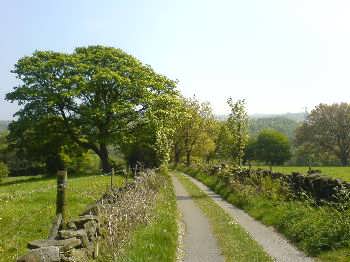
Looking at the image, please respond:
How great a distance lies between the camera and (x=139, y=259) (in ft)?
37.0

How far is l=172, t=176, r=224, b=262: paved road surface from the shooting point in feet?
45.5

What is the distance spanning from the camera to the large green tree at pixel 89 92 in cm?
4844

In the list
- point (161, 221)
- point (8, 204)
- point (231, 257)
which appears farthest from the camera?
point (8, 204)

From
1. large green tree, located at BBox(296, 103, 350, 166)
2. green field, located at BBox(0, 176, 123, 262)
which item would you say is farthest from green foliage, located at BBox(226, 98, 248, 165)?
large green tree, located at BBox(296, 103, 350, 166)

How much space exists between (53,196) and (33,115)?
28.5m

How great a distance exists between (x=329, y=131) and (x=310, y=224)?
86619mm

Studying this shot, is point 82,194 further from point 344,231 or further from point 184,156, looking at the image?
point 184,156

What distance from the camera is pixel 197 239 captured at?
16750 mm

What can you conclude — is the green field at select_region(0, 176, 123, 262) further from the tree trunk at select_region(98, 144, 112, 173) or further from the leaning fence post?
the tree trunk at select_region(98, 144, 112, 173)

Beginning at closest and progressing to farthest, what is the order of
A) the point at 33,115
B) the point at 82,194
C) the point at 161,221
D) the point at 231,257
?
1. the point at 231,257
2. the point at 161,221
3. the point at 82,194
4. the point at 33,115

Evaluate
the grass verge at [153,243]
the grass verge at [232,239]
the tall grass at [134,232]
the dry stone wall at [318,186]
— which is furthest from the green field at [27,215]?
the dry stone wall at [318,186]

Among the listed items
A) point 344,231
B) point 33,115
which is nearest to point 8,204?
point 344,231

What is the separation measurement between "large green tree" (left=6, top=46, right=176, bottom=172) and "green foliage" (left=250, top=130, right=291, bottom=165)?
76.0 meters

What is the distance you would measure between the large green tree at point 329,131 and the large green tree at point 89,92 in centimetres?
5555
